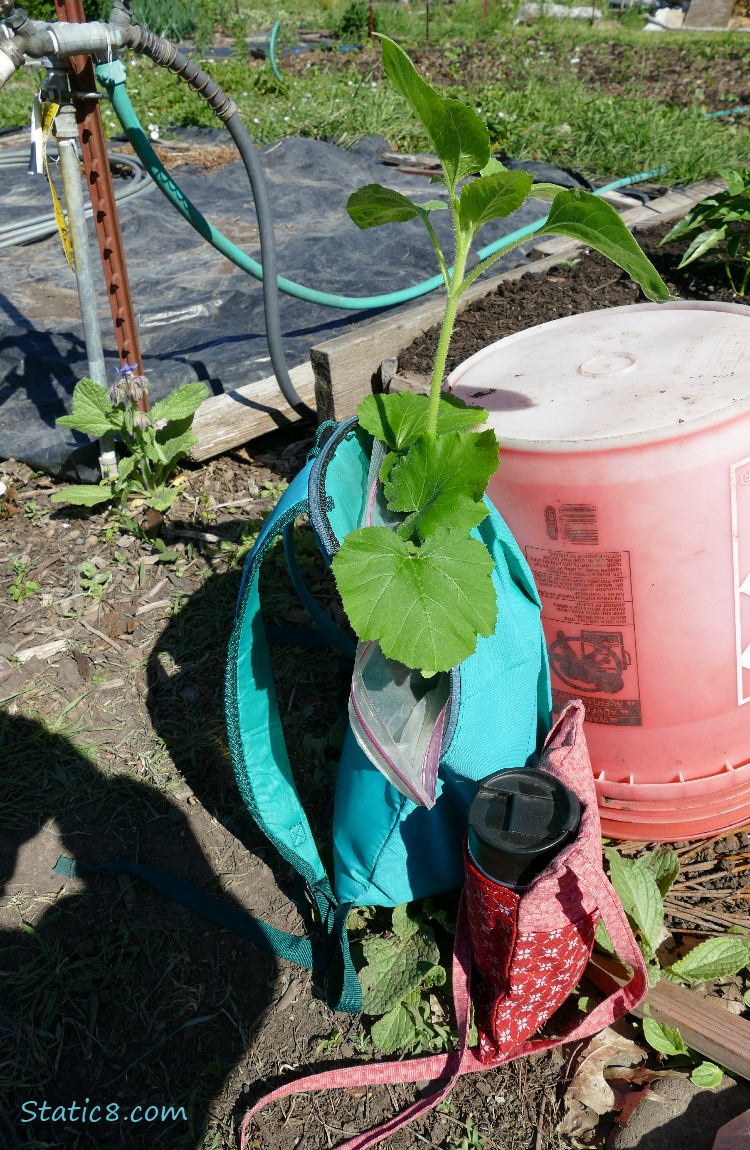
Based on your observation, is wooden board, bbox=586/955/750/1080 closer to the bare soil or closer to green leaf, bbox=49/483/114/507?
green leaf, bbox=49/483/114/507

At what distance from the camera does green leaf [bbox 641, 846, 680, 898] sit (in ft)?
4.99

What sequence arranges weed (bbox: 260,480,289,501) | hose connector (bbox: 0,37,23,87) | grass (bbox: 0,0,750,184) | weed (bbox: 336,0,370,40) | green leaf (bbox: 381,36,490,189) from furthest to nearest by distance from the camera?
weed (bbox: 336,0,370,40)
grass (bbox: 0,0,750,184)
weed (bbox: 260,480,289,501)
hose connector (bbox: 0,37,23,87)
green leaf (bbox: 381,36,490,189)

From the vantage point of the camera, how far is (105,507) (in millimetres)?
2678

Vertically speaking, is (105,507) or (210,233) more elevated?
(210,233)

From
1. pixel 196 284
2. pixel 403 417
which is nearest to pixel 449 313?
pixel 403 417

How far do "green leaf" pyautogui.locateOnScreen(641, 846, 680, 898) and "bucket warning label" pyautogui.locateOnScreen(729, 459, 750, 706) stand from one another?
32 cm

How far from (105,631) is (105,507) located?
0.59 m

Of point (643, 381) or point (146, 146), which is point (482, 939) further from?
point (146, 146)

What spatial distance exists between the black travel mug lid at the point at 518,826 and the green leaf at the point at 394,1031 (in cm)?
36

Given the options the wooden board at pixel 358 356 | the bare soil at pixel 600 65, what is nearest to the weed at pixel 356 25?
the bare soil at pixel 600 65

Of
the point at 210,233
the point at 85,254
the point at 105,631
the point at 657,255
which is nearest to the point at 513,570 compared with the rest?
the point at 105,631

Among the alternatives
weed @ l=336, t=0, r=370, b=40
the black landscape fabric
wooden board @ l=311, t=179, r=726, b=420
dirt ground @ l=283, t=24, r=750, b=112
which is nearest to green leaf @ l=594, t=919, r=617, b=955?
wooden board @ l=311, t=179, r=726, b=420

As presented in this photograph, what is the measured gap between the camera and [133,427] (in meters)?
2.43
